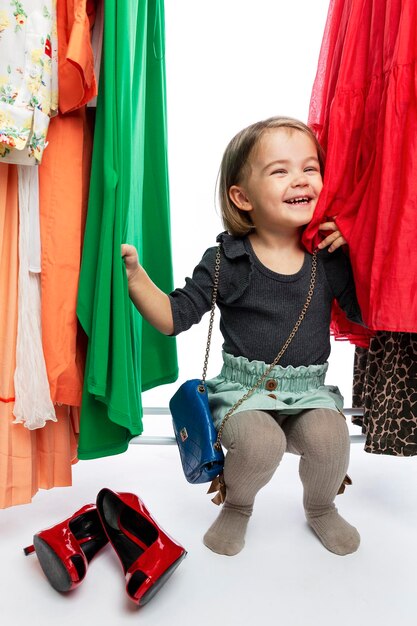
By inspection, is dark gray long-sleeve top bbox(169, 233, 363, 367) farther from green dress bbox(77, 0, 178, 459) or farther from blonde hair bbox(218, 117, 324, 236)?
green dress bbox(77, 0, 178, 459)

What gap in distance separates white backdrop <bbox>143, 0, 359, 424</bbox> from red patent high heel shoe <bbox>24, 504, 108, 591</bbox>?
91cm

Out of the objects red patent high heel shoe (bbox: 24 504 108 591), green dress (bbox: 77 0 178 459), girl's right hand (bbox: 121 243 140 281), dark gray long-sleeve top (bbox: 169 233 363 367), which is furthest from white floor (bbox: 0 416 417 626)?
girl's right hand (bbox: 121 243 140 281)

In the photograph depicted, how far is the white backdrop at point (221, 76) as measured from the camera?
231 cm

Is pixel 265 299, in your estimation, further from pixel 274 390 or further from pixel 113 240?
pixel 113 240

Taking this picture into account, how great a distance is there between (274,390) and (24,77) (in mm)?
839

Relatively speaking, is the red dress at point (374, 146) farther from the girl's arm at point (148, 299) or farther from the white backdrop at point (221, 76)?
the white backdrop at point (221, 76)

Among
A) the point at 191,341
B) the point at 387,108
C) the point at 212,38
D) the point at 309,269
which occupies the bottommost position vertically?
the point at 191,341

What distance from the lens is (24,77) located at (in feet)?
4.06

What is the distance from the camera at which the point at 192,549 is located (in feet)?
4.95

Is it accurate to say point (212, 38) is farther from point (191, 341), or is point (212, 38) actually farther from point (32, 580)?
point (32, 580)

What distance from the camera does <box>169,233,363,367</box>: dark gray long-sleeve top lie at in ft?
5.11

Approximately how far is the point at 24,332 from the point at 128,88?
20.9 inches

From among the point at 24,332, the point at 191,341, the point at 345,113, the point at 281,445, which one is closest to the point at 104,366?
the point at 24,332

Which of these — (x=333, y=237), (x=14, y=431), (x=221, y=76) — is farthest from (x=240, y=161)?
(x=221, y=76)
